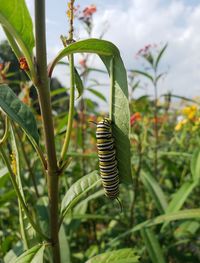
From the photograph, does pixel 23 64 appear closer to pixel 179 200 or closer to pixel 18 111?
pixel 18 111

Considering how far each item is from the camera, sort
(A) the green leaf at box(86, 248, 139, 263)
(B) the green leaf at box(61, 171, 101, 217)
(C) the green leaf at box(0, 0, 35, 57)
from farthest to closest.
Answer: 1. (A) the green leaf at box(86, 248, 139, 263)
2. (B) the green leaf at box(61, 171, 101, 217)
3. (C) the green leaf at box(0, 0, 35, 57)

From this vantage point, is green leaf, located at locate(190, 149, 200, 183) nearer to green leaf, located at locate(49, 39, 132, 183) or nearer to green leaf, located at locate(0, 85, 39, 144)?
green leaf, located at locate(49, 39, 132, 183)

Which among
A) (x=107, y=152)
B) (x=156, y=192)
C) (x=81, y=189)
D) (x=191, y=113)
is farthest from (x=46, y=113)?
(x=191, y=113)

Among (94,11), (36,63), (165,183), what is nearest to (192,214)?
(36,63)

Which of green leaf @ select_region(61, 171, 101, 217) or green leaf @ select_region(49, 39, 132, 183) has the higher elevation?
green leaf @ select_region(49, 39, 132, 183)

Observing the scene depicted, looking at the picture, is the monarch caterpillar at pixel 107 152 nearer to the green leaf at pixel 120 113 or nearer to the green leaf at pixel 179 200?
the green leaf at pixel 120 113

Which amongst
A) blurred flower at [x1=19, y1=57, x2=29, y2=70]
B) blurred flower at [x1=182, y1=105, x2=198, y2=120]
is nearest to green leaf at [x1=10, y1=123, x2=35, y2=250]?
blurred flower at [x1=19, y1=57, x2=29, y2=70]
